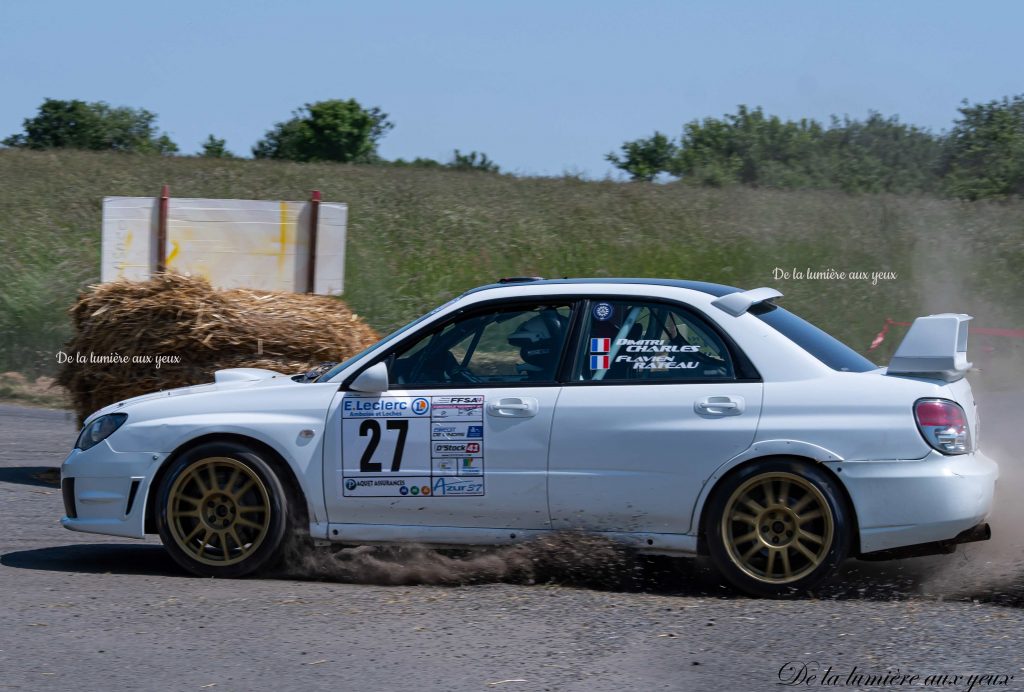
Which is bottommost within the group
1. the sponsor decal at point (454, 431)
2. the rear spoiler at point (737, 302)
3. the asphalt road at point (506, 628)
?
the asphalt road at point (506, 628)

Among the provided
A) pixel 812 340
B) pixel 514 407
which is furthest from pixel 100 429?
pixel 812 340

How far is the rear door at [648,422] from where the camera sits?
588cm

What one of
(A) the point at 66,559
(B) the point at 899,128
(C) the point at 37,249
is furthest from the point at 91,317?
(B) the point at 899,128

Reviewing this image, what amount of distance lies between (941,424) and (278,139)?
5137 centimetres

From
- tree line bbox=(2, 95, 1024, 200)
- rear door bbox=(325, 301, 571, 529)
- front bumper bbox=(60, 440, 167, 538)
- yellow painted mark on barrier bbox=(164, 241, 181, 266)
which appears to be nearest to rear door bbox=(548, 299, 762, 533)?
Answer: rear door bbox=(325, 301, 571, 529)

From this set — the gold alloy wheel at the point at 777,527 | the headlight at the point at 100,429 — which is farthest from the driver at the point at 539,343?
the headlight at the point at 100,429

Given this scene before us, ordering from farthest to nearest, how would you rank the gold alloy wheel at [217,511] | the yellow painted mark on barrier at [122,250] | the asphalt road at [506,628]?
1. the yellow painted mark on barrier at [122,250]
2. the gold alloy wheel at [217,511]
3. the asphalt road at [506,628]

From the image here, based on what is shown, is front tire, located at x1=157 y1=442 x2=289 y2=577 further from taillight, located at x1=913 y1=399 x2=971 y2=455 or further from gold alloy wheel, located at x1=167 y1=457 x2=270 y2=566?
taillight, located at x1=913 y1=399 x2=971 y2=455

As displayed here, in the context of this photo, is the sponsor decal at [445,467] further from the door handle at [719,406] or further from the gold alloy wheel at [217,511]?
the door handle at [719,406]

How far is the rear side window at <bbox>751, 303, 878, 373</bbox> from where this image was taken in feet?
20.0

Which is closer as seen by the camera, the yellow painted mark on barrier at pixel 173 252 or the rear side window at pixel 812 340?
the rear side window at pixel 812 340

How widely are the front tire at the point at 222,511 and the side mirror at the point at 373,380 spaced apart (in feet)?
2.16

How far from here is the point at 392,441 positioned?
6.18m

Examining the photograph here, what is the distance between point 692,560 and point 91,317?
203 inches
